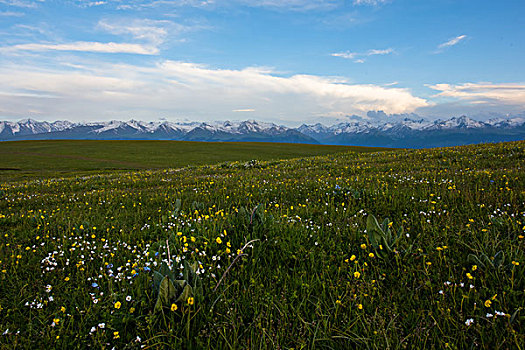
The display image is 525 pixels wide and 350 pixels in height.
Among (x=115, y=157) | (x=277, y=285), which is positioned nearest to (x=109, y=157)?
(x=115, y=157)

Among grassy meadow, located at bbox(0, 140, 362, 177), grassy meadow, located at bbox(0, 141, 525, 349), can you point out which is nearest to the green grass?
grassy meadow, located at bbox(0, 140, 362, 177)

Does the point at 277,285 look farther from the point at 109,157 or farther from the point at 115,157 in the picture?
the point at 109,157

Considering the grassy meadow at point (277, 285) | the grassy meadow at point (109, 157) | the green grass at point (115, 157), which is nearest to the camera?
the grassy meadow at point (277, 285)

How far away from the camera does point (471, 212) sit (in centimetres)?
532

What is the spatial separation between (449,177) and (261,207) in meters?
7.27

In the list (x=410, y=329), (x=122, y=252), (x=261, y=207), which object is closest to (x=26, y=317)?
(x=122, y=252)

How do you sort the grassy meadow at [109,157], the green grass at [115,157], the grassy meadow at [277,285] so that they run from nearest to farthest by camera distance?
the grassy meadow at [277,285]
the grassy meadow at [109,157]
the green grass at [115,157]

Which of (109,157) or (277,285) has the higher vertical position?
(109,157)

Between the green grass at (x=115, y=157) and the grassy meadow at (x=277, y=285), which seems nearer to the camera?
the grassy meadow at (x=277, y=285)

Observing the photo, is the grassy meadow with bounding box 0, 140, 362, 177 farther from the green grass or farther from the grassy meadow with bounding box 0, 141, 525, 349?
the grassy meadow with bounding box 0, 141, 525, 349

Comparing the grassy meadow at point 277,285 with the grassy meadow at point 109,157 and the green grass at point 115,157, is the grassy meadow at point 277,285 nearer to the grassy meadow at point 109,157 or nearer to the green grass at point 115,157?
the grassy meadow at point 109,157

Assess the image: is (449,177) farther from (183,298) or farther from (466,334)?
(183,298)

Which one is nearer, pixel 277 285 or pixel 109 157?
pixel 277 285

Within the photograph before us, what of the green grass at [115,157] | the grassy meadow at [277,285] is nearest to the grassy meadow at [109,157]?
the green grass at [115,157]
